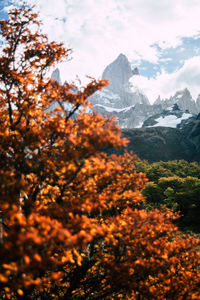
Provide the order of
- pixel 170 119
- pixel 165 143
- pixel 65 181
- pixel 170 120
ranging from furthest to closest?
pixel 170 119, pixel 170 120, pixel 165 143, pixel 65 181

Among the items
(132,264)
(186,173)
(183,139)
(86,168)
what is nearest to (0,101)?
(86,168)

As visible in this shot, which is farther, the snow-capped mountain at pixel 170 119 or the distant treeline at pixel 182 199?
the snow-capped mountain at pixel 170 119

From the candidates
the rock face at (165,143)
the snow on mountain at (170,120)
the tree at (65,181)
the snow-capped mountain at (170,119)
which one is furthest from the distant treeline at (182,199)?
the snow on mountain at (170,120)

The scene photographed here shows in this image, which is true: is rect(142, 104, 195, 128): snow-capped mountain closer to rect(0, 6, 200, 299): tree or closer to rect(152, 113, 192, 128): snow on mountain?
rect(152, 113, 192, 128): snow on mountain

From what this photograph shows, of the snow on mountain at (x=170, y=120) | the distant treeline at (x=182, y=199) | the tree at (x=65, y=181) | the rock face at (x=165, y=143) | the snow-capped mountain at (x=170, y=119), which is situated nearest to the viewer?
the tree at (x=65, y=181)

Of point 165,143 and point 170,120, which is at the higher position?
point 170,120

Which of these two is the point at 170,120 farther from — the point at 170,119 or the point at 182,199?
the point at 182,199

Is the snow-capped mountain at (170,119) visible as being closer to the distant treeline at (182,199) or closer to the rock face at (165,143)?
the rock face at (165,143)

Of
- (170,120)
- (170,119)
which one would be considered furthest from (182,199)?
(170,119)

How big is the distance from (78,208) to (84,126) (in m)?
2.03

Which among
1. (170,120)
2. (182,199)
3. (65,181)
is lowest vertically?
(182,199)

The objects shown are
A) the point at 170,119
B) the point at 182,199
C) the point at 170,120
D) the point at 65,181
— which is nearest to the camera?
the point at 65,181

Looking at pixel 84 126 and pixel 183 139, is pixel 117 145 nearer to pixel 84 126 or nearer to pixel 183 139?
pixel 84 126

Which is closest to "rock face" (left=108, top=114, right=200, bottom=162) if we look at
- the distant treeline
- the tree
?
the distant treeline
